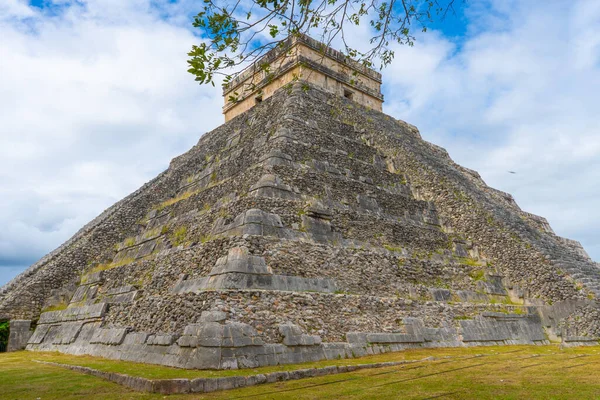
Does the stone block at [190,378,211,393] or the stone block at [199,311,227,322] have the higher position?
the stone block at [199,311,227,322]

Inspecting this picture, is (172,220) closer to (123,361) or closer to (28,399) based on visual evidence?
(123,361)

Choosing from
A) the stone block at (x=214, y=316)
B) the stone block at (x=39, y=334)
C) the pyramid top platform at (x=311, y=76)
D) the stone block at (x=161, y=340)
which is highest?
the pyramid top platform at (x=311, y=76)

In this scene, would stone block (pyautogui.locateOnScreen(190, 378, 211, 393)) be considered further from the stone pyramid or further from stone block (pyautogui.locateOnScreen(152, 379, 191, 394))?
the stone pyramid

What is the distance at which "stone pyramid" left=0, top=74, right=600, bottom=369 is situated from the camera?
9234mm

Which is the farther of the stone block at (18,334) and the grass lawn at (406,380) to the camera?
the stone block at (18,334)

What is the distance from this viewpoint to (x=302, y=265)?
1039cm

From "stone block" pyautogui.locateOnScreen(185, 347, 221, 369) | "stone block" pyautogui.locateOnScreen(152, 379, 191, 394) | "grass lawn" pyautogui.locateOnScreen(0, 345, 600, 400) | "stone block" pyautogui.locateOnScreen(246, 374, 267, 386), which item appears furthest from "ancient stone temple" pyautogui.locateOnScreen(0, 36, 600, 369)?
"stone block" pyautogui.locateOnScreen(152, 379, 191, 394)

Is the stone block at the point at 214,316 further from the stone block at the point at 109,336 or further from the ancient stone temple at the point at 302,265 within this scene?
the stone block at the point at 109,336

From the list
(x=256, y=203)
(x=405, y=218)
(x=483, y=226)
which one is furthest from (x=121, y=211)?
(x=483, y=226)

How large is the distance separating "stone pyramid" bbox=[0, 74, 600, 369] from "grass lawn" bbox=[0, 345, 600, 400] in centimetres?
81

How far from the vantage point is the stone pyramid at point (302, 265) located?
30.3ft

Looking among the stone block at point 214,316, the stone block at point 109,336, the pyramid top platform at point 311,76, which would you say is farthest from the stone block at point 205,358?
the pyramid top platform at point 311,76

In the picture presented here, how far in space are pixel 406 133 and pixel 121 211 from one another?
12.9m

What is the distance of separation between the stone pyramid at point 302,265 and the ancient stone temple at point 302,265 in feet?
0.15
